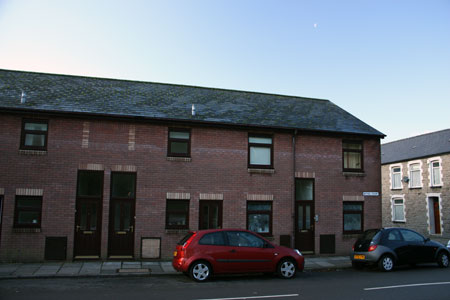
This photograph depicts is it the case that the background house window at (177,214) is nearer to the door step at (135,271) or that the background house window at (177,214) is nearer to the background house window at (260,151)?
the door step at (135,271)

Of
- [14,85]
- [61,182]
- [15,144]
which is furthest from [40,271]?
[14,85]

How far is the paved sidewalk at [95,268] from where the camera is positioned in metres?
11.6

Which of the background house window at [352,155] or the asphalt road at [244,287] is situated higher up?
the background house window at [352,155]

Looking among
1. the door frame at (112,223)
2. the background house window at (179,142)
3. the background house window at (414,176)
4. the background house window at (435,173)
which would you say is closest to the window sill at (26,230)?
the door frame at (112,223)

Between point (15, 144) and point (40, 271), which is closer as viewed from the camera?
point (40, 271)

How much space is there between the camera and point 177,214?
599 inches

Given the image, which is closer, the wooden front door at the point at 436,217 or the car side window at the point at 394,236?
the car side window at the point at 394,236

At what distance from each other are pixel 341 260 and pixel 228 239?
6541mm

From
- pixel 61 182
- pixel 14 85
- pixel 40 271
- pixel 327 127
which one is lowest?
pixel 40 271

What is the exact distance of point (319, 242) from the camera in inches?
656

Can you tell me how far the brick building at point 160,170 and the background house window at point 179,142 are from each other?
0.04 meters

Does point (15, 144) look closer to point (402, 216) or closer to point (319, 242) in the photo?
point (319, 242)

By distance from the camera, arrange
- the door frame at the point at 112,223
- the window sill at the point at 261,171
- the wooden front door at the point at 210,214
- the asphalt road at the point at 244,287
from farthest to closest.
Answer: the window sill at the point at 261,171, the wooden front door at the point at 210,214, the door frame at the point at 112,223, the asphalt road at the point at 244,287

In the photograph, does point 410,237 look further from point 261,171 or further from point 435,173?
point 435,173
